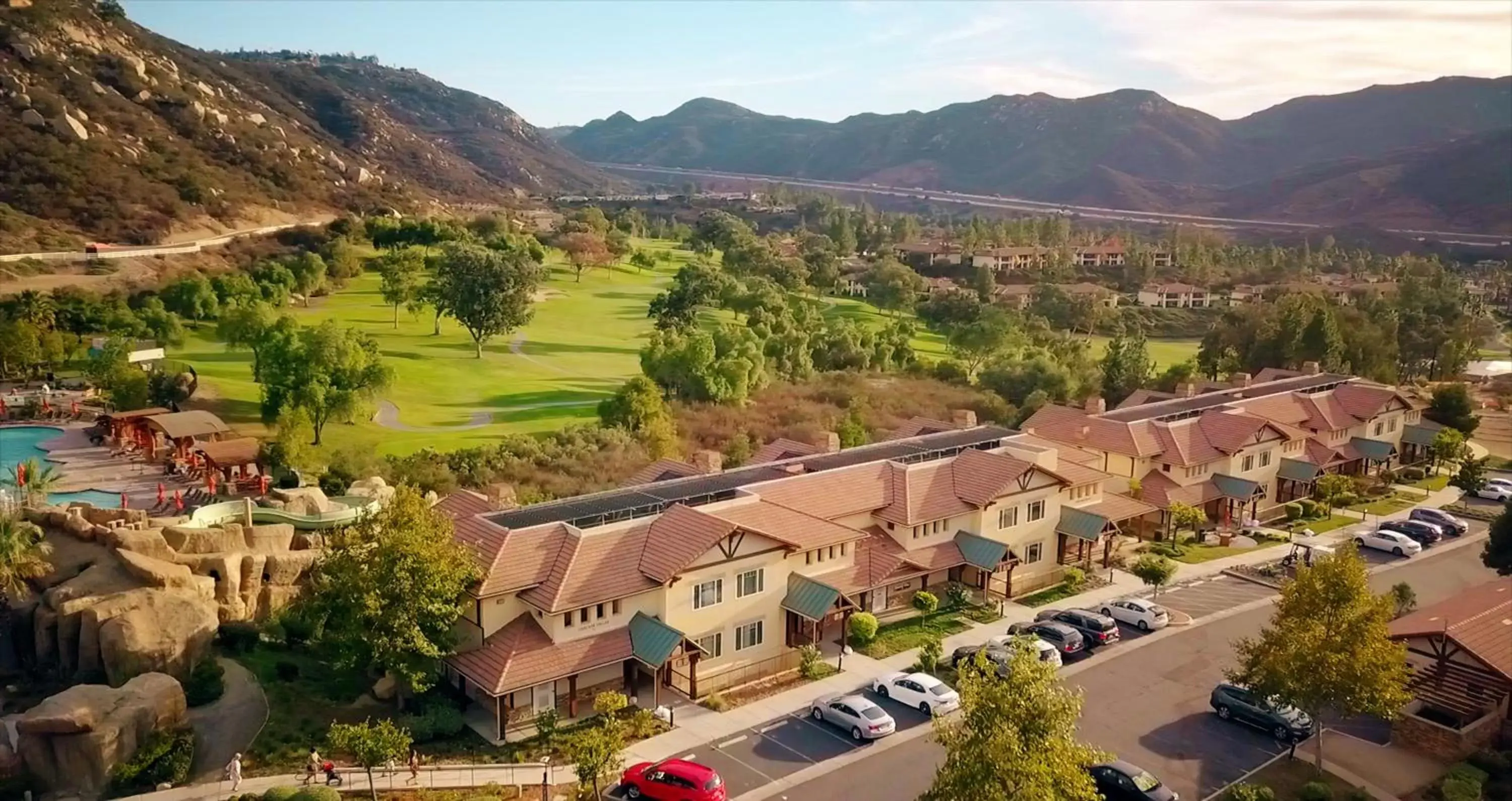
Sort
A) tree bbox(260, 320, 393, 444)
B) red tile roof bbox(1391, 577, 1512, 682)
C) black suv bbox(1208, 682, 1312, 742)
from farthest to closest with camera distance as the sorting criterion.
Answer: tree bbox(260, 320, 393, 444)
black suv bbox(1208, 682, 1312, 742)
red tile roof bbox(1391, 577, 1512, 682)

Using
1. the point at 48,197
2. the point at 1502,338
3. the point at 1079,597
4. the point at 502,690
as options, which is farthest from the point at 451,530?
the point at 1502,338

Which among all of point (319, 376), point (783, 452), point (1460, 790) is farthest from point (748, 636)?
point (319, 376)

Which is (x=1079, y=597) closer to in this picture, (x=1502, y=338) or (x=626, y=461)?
(x=626, y=461)

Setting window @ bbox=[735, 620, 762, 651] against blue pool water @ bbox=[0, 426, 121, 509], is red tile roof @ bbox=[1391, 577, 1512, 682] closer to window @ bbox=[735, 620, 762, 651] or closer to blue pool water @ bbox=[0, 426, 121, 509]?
window @ bbox=[735, 620, 762, 651]

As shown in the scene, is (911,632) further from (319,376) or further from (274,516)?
(319,376)

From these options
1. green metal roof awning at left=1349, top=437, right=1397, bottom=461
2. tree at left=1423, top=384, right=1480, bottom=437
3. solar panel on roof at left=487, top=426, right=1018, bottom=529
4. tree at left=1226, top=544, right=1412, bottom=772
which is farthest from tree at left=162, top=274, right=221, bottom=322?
tree at left=1423, top=384, right=1480, bottom=437

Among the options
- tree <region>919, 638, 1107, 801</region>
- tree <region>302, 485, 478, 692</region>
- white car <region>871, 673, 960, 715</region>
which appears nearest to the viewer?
tree <region>919, 638, 1107, 801</region>
